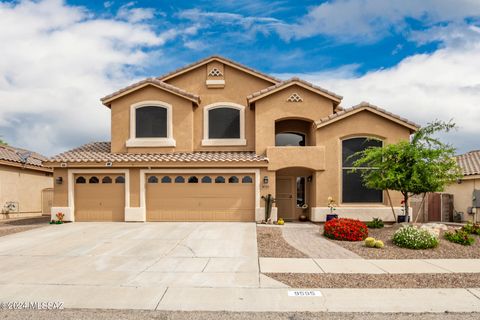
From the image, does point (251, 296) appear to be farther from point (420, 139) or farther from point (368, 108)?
point (368, 108)

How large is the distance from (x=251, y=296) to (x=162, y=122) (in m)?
14.3

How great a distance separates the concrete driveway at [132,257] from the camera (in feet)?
27.1

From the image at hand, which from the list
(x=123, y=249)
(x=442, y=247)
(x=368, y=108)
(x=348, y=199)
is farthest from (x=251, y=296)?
(x=368, y=108)

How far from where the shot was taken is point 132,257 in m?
10.8

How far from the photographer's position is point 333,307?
6691mm

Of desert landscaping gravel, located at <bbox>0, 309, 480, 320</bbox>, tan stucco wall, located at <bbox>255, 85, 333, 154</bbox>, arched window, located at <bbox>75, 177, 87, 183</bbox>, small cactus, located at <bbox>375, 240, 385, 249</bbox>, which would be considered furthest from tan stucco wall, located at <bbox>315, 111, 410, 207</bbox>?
desert landscaping gravel, located at <bbox>0, 309, 480, 320</bbox>

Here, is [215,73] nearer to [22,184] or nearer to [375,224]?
[375,224]

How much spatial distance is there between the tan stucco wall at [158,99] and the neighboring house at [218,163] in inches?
2.0

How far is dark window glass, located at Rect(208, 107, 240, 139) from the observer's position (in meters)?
20.7

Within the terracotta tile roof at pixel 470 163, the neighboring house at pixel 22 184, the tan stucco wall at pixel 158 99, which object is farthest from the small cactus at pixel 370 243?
the neighboring house at pixel 22 184

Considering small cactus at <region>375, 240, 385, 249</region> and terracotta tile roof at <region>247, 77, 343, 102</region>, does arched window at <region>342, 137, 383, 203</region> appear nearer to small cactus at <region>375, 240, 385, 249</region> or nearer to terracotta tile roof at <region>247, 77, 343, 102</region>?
terracotta tile roof at <region>247, 77, 343, 102</region>

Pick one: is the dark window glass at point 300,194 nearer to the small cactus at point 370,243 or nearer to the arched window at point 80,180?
the small cactus at point 370,243

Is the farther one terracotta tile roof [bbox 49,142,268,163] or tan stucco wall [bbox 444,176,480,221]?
tan stucco wall [bbox 444,176,480,221]

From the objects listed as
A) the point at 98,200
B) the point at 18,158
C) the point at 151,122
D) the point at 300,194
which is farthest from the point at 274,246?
the point at 18,158
